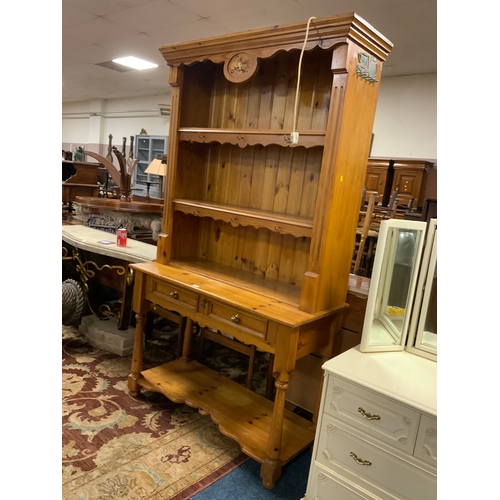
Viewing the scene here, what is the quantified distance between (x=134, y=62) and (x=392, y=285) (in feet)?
19.2

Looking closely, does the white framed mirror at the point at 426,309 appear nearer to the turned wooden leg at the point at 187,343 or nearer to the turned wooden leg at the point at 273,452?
the turned wooden leg at the point at 273,452

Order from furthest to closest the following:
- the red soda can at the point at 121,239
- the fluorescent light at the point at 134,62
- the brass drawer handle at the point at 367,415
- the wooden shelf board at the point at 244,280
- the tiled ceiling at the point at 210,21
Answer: the fluorescent light at the point at 134,62 → the tiled ceiling at the point at 210,21 → the red soda can at the point at 121,239 → the wooden shelf board at the point at 244,280 → the brass drawer handle at the point at 367,415

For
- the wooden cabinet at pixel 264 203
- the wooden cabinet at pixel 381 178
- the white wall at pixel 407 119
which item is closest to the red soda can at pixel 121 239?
the wooden cabinet at pixel 264 203

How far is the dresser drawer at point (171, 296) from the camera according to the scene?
1980 mm

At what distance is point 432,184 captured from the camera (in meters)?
4.81

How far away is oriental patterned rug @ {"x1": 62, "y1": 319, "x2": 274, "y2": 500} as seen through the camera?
5.52 feet

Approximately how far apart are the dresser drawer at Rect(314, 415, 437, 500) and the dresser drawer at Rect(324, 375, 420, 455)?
4 centimetres

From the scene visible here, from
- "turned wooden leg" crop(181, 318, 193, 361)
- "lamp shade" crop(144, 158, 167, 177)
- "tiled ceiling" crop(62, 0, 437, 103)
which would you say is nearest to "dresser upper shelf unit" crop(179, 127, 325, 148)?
"turned wooden leg" crop(181, 318, 193, 361)

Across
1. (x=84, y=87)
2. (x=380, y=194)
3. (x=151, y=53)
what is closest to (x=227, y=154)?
(x=380, y=194)

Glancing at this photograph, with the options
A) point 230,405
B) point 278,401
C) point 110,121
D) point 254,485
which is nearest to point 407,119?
point 230,405

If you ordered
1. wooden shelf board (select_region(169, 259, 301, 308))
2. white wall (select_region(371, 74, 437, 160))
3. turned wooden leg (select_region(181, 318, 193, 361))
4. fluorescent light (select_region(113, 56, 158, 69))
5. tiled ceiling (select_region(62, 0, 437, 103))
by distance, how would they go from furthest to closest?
fluorescent light (select_region(113, 56, 158, 69))
white wall (select_region(371, 74, 437, 160))
tiled ceiling (select_region(62, 0, 437, 103))
turned wooden leg (select_region(181, 318, 193, 361))
wooden shelf board (select_region(169, 259, 301, 308))

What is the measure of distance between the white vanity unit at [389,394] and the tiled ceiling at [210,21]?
257 cm

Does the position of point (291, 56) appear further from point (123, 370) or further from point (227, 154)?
point (123, 370)

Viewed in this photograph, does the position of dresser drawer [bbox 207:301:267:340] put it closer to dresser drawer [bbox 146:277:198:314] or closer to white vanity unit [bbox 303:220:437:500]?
dresser drawer [bbox 146:277:198:314]
